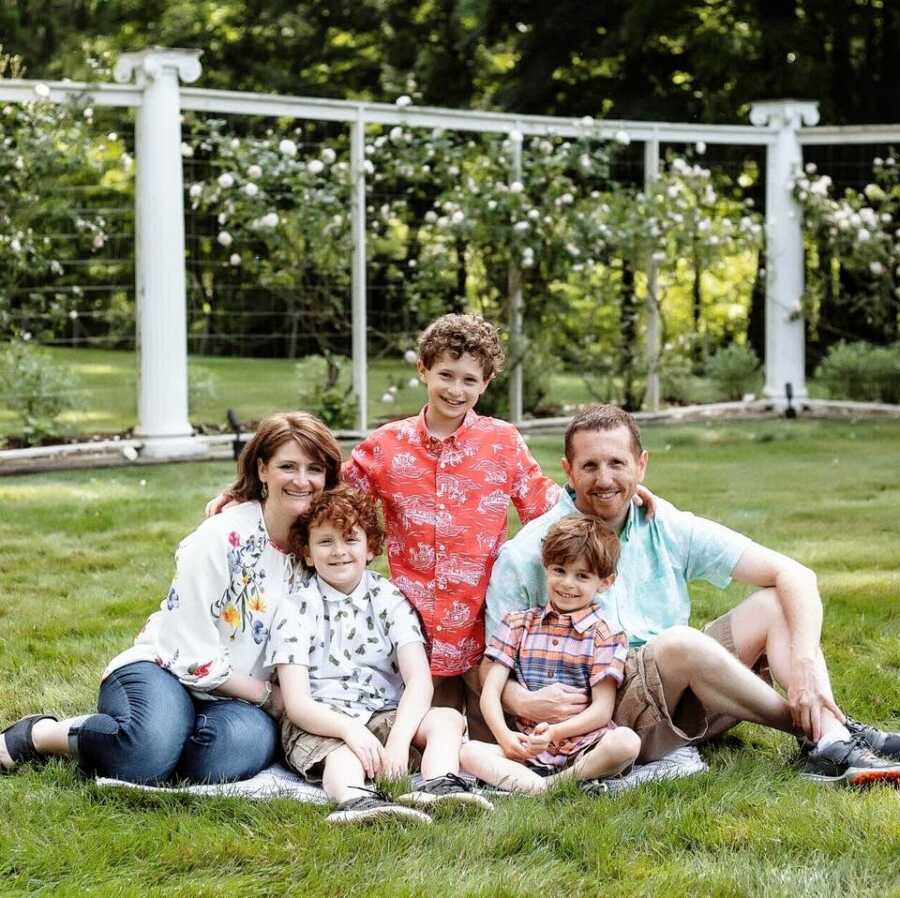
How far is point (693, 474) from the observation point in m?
7.47

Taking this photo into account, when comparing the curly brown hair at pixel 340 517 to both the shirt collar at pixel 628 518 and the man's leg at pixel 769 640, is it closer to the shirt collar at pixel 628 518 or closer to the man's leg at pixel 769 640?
the shirt collar at pixel 628 518

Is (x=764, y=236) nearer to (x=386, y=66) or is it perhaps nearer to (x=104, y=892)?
(x=386, y=66)

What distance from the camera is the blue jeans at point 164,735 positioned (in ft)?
10.7

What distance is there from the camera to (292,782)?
332 centimetres

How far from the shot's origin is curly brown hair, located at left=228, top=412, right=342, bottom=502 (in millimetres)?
3533

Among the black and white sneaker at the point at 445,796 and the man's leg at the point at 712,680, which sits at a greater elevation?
the man's leg at the point at 712,680

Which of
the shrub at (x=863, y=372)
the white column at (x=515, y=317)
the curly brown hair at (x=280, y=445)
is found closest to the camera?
the curly brown hair at (x=280, y=445)

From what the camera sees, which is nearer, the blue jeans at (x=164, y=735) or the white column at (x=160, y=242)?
the blue jeans at (x=164, y=735)

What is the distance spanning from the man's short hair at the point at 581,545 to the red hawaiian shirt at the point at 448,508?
1.02 feet

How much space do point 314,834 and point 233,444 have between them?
16.5ft

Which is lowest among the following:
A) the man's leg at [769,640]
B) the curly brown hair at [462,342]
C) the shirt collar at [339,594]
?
the man's leg at [769,640]

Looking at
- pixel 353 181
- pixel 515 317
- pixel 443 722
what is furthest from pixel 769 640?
pixel 515 317

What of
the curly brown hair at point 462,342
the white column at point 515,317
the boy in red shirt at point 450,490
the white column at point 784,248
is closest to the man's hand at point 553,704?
the boy in red shirt at point 450,490

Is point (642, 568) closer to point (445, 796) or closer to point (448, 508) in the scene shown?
point (448, 508)
